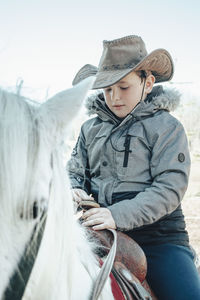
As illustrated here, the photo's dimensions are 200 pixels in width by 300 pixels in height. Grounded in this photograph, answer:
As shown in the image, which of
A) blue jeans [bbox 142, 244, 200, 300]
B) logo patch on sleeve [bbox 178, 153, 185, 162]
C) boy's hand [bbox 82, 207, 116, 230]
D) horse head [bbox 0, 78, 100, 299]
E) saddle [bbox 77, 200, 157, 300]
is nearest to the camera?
horse head [bbox 0, 78, 100, 299]

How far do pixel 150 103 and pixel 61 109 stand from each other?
1245mm

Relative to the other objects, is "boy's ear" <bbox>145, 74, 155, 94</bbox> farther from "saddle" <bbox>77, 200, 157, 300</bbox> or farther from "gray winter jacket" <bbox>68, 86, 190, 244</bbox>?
"saddle" <bbox>77, 200, 157, 300</bbox>

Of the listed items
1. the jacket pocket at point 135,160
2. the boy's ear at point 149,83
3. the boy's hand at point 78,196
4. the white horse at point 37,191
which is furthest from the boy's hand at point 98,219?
the boy's ear at point 149,83

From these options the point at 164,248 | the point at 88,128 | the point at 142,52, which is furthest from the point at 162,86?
the point at 164,248

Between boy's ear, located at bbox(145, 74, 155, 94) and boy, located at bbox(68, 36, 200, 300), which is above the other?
boy's ear, located at bbox(145, 74, 155, 94)

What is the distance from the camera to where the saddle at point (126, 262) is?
126 cm

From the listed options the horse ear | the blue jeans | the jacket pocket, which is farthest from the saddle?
the horse ear

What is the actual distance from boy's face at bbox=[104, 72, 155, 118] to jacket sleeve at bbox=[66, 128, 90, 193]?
0.39 meters

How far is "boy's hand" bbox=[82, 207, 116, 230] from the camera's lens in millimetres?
1418

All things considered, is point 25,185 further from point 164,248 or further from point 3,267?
point 164,248

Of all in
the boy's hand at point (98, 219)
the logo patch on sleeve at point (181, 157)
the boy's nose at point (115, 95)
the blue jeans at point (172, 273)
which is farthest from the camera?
the boy's nose at point (115, 95)

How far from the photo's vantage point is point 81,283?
1.02 m

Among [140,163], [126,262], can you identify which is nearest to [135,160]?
[140,163]

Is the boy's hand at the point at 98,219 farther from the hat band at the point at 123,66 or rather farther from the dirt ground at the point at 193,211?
the dirt ground at the point at 193,211
